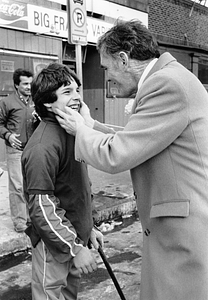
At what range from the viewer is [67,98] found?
7.37 ft

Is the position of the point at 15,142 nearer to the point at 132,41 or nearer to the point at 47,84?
the point at 47,84

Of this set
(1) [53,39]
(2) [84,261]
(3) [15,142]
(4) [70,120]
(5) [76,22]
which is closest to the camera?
(4) [70,120]

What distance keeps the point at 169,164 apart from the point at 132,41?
622 millimetres

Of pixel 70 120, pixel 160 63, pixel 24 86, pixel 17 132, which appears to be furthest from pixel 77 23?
pixel 160 63

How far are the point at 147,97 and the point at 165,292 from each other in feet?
3.04

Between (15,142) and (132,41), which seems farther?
(15,142)

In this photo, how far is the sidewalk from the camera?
15.1ft

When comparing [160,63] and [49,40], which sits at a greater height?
[49,40]

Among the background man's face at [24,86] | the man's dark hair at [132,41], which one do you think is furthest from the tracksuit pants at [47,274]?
the background man's face at [24,86]

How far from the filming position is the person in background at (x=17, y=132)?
4859 millimetres

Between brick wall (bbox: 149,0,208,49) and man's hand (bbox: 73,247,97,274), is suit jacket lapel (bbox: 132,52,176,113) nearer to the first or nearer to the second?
man's hand (bbox: 73,247,97,274)

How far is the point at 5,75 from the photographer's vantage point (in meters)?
9.02

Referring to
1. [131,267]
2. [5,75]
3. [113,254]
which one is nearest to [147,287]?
[131,267]

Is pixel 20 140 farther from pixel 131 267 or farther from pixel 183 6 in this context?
pixel 183 6
